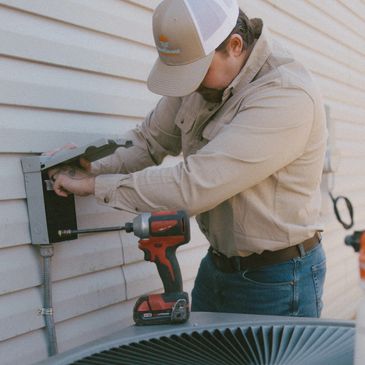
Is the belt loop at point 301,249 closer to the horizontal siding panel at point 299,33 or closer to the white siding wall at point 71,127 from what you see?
the white siding wall at point 71,127

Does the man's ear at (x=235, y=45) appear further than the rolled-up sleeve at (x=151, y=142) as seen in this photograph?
No

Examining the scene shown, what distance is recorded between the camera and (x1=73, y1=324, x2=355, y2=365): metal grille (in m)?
1.57

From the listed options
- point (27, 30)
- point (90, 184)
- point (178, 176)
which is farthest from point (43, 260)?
point (27, 30)

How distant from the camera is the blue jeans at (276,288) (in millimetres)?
2377

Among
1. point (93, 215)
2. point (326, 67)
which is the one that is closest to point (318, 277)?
point (93, 215)

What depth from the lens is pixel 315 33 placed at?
204 inches

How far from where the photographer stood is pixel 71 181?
2.22 meters

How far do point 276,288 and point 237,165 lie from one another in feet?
1.87

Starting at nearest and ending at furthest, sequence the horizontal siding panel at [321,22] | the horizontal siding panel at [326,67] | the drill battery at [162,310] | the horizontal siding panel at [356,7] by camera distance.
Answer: the drill battery at [162,310]
the horizontal siding panel at [321,22]
the horizontal siding panel at [326,67]
the horizontal siding panel at [356,7]

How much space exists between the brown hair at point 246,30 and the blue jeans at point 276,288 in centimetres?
86

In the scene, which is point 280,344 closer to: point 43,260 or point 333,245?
point 43,260

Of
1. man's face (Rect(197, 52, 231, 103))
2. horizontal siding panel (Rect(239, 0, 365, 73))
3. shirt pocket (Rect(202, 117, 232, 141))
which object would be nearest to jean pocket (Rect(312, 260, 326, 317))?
shirt pocket (Rect(202, 117, 232, 141))

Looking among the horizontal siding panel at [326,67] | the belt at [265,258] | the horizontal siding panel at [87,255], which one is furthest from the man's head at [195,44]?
the horizontal siding panel at [326,67]

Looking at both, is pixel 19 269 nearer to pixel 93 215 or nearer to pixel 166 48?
pixel 93 215
